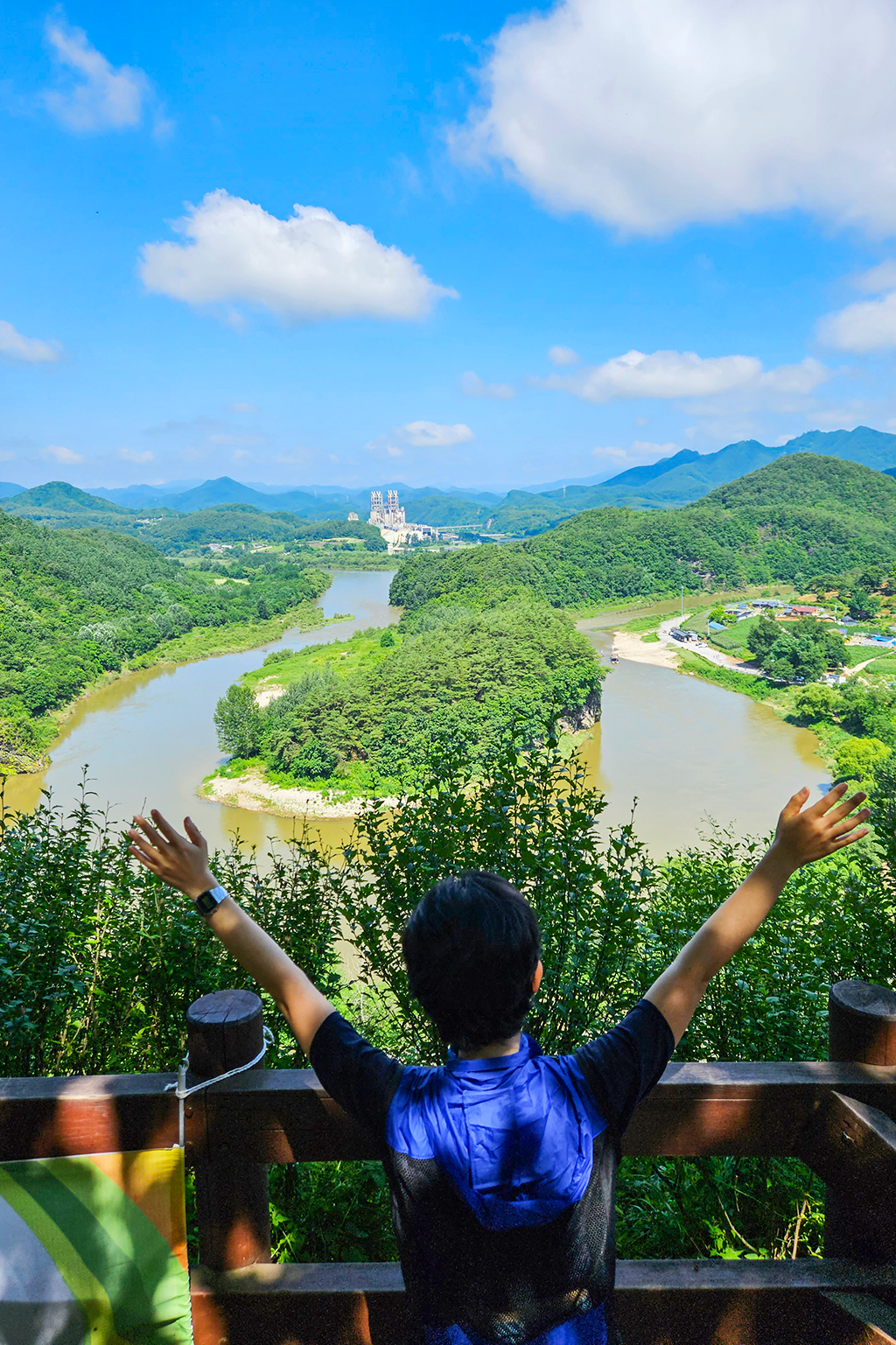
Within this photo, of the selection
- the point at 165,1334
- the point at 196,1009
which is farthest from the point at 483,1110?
the point at 165,1334

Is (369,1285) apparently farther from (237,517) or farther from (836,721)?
(237,517)

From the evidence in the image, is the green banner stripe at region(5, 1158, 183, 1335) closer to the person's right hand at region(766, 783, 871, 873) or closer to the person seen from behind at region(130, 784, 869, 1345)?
the person seen from behind at region(130, 784, 869, 1345)

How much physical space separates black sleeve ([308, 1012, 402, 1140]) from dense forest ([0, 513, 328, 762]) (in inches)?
906

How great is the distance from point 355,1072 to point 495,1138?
176 millimetres

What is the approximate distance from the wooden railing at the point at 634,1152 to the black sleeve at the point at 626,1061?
0.27 metres

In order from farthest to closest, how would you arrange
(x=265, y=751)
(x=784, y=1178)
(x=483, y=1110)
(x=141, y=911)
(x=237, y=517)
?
(x=237, y=517), (x=265, y=751), (x=141, y=911), (x=784, y=1178), (x=483, y=1110)

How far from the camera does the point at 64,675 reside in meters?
31.5

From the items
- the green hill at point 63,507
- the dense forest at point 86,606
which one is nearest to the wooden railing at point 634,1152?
the dense forest at point 86,606

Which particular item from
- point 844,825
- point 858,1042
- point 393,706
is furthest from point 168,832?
point 393,706

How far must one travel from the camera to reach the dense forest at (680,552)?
54062mm

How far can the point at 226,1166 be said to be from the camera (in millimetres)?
1089

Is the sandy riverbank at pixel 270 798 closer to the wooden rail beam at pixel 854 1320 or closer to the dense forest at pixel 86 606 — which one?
the dense forest at pixel 86 606

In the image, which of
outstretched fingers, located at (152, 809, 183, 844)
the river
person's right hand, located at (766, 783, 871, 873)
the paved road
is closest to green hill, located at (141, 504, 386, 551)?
the paved road

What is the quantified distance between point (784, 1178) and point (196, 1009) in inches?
71.5
